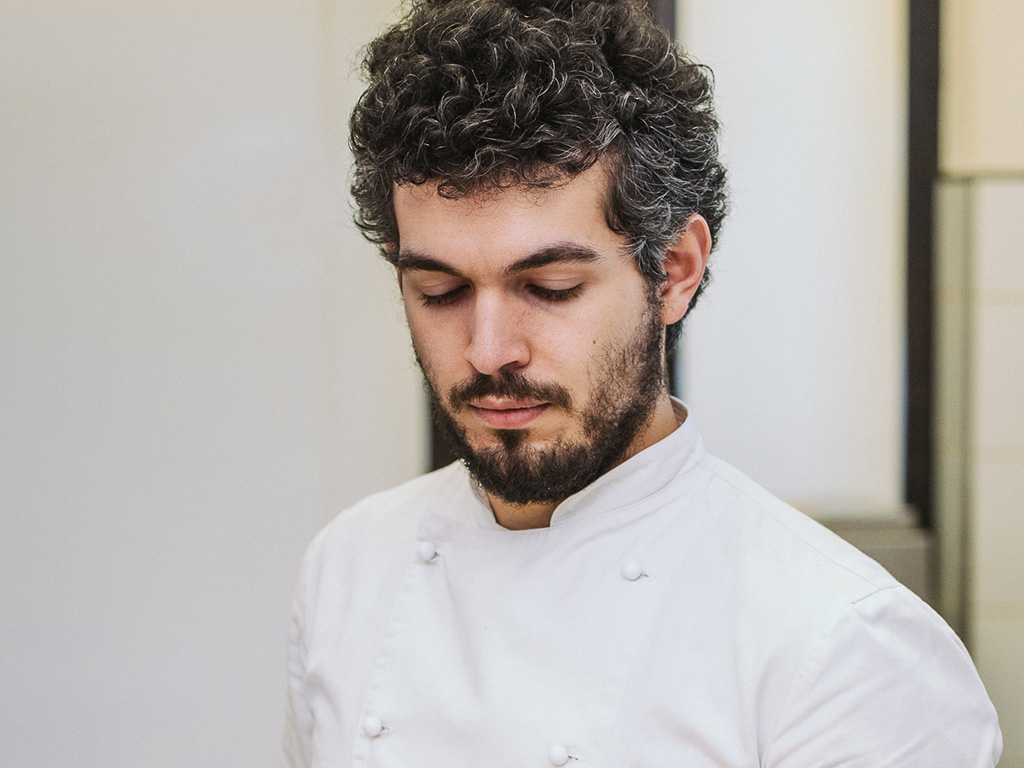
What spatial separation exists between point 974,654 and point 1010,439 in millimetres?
488

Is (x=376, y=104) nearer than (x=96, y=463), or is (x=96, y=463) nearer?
(x=376, y=104)

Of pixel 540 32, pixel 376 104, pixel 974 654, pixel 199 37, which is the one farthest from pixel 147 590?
pixel 974 654

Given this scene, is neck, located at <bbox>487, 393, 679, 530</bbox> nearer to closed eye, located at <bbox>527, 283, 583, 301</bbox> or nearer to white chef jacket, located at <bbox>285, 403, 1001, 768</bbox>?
white chef jacket, located at <bbox>285, 403, 1001, 768</bbox>

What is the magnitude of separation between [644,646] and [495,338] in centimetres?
33

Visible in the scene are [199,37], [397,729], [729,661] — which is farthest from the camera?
[199,37]

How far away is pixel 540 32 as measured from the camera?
3.10 ft

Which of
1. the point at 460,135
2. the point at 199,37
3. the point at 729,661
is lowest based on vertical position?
the point at 729,661

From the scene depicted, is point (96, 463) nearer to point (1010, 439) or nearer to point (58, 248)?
point (58, 248)

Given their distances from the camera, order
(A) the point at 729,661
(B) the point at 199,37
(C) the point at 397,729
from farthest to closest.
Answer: (B) the point at 199,37, (C) the point at 397,729, (A) the point at 729,661

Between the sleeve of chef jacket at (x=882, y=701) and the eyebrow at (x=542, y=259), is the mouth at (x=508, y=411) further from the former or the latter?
the sleeve of chef jacket at (x=882, y=701)

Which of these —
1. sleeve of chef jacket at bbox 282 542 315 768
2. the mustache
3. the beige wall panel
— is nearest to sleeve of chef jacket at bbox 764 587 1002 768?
the mustache

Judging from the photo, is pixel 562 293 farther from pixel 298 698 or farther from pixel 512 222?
pixel 298 698

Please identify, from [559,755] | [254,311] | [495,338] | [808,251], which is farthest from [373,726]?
[808,251]

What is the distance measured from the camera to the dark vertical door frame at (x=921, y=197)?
208 cm
